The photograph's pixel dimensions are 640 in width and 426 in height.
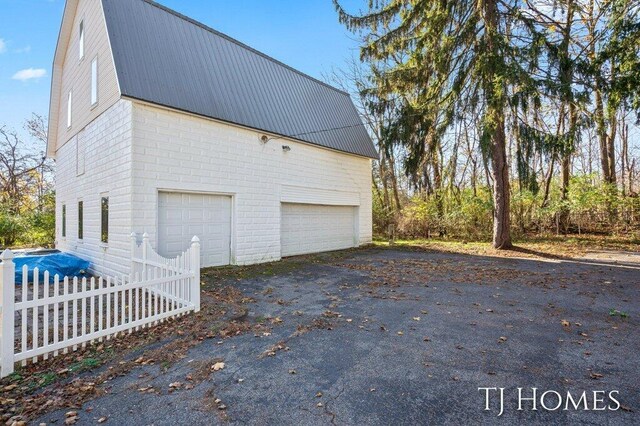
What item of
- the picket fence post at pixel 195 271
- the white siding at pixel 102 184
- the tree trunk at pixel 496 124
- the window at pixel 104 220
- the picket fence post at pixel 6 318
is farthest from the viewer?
the tree trunk at pixel 496 124

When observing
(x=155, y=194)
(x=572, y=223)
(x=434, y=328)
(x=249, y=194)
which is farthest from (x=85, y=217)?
(x=572, y=223)

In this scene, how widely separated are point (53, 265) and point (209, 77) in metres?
5.99

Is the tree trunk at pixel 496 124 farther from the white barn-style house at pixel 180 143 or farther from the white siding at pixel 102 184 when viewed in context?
the white siding at pixel 102 184

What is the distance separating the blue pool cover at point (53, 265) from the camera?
7.27 m

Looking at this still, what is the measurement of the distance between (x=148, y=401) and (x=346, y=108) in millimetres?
12446

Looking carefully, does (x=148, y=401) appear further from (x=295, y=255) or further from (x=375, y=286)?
(x=295, y=255)

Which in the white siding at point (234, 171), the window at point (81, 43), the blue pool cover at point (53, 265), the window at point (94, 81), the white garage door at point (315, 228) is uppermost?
the window at point (81, 43)

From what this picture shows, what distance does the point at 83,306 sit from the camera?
3574 mm

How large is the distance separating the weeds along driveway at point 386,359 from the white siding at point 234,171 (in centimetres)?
260

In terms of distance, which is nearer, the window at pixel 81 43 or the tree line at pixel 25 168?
the window at pixel 81 43

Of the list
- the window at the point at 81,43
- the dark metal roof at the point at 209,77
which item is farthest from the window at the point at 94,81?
the dark metal roof at the point at 209,77

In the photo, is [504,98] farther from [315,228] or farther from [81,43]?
[81,43]

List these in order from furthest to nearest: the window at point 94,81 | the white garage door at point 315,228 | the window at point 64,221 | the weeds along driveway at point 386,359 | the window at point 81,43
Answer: the window at point 64,221 < the white garage door at point 315,228 < the window at point 81,43 < the window at point 94,81 < the weeds along driveway at point 386,359

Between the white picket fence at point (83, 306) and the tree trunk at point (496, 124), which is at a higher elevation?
the tree trunk at point (496, 124)
